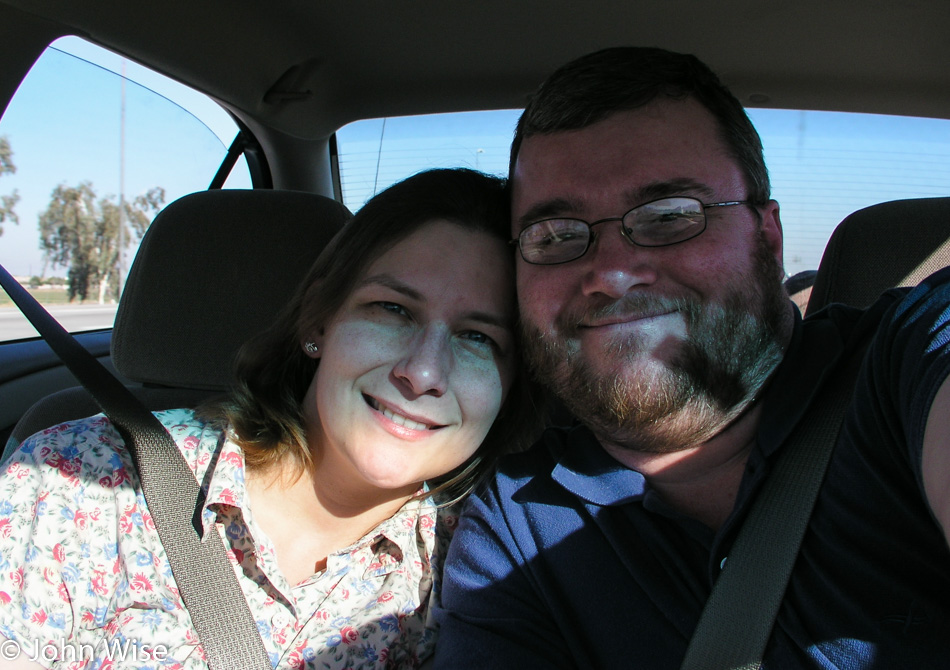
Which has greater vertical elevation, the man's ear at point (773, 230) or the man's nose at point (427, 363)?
the man's ear at point (773, 230)

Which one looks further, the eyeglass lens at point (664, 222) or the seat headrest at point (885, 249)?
the seat headrest at point (885, 249)

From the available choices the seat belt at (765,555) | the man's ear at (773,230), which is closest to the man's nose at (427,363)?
the seat belt at (765,555)

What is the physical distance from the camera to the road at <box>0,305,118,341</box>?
2908 mm

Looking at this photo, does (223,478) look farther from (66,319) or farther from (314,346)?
(66,319)

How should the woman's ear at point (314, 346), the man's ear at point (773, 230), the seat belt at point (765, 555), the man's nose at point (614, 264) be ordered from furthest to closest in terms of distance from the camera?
the woman's ear at point (314, 346)
the man's ear at point (773, 230)
the man's nose at point (614, 264)
the seat belt at point (765, 555)

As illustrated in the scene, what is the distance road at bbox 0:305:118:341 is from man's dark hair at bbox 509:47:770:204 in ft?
6.90

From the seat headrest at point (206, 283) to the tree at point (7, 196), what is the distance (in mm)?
876

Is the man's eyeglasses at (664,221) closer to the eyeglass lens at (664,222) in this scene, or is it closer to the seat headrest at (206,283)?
the eyeglass lens at (664,222)

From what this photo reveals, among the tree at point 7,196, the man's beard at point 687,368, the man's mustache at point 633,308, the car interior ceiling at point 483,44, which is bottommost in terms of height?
the man's beard at point 687,368

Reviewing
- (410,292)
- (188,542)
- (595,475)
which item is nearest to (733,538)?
(595,475)

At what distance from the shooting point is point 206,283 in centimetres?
223

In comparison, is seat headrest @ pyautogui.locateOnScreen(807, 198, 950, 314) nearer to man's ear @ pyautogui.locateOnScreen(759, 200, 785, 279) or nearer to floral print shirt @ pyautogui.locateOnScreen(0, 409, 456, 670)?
man's ear @ pyautogui.locateOnScreen(759, 200, 785, 279)

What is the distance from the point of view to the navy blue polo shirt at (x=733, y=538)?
1.11 meters

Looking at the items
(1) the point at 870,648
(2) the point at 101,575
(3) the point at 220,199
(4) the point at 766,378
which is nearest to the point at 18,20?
(3) the point at 220,199
